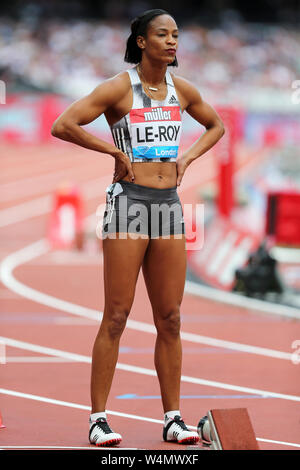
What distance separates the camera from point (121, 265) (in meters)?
5.37

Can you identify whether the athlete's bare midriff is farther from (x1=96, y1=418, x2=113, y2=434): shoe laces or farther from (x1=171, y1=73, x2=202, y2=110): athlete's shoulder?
(x1=96, y1=418, x2=113, y2=434): shoe laces

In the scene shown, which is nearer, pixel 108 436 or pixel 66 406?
pixel 108 436

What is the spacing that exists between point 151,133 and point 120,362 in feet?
9.97

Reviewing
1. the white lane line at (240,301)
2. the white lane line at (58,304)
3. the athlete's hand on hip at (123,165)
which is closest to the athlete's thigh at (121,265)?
the athlete's hand on hip at (123,165)

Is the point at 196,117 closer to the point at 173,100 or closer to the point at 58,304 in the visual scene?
the point at 173,100

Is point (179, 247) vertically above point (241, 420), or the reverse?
point (179, 247)

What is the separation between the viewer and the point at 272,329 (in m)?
9.40

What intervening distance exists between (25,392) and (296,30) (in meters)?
43.6

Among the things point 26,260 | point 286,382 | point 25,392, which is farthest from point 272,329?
point 26,260

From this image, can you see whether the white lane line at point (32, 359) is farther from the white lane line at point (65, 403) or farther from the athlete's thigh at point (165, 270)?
the athlete's thigh at point (165, 270)

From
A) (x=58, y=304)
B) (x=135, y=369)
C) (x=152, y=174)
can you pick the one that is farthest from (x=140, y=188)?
(x=58, y=304)

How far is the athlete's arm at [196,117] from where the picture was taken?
560 cm

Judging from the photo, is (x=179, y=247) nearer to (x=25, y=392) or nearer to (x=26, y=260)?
(x=25, y=392)
